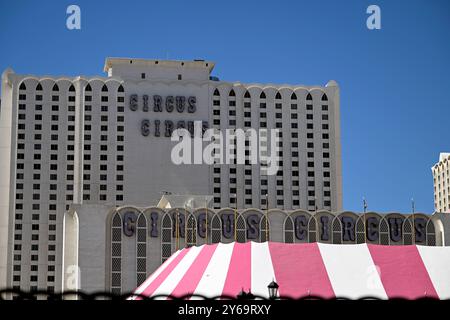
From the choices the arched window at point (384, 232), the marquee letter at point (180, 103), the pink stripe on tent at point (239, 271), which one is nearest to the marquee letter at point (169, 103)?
the marquee letter at point (180, 103)

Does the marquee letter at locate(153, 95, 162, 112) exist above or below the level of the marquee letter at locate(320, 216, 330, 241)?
above

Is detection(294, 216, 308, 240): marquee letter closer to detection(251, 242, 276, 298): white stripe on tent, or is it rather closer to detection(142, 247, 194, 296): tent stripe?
detection(142, 247, 194, 296): tent stripe

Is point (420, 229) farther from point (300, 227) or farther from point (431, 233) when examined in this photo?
point (300, 227)

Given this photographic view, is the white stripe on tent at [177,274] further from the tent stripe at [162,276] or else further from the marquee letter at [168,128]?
the marquee letter at [168,128]

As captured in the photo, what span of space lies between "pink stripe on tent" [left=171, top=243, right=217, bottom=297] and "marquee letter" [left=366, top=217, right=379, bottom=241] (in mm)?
28578

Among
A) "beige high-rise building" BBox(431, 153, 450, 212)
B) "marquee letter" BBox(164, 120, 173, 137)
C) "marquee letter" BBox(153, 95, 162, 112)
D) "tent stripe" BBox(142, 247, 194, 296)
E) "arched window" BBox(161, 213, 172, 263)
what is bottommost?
"tent stripe" BBox(142, 247, 194, 296)

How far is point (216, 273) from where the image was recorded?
39188mm

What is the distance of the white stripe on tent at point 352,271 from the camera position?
3675 centimetres

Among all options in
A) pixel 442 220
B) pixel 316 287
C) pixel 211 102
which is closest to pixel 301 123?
pixel 211 102

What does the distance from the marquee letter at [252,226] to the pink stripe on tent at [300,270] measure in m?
28.0

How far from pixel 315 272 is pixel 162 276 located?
811 centimetres

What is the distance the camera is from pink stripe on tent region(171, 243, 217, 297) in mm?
38469

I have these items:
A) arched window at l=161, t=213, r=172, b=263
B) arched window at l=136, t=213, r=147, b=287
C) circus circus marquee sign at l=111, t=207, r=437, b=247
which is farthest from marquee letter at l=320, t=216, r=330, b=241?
arched window at l=136, t=213, r=147, b=287
